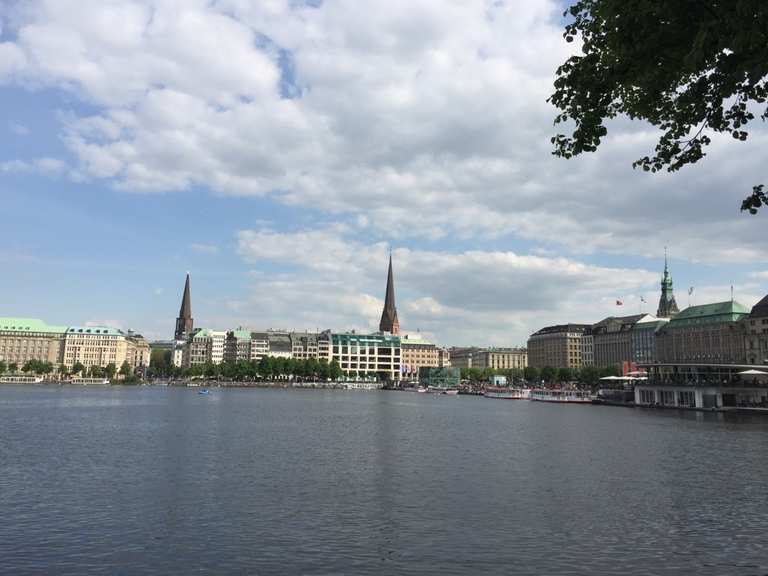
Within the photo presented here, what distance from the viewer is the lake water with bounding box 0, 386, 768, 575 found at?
20.9 meters

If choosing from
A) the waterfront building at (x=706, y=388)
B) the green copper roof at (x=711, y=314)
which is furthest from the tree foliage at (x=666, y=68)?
the green copper roof at (x=711, y=314)

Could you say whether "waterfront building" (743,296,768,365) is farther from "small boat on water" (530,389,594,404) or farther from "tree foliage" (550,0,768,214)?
"tree foliage" (550,0,768,214)

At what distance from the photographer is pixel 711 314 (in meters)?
176

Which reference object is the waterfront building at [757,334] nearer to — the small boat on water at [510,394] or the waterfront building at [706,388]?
the waterfront building at [706,388]

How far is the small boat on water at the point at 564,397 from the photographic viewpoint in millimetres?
145000

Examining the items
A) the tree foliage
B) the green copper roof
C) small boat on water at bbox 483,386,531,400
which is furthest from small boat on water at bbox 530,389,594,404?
the tree foliage

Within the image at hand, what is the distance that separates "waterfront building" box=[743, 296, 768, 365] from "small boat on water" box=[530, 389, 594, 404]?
120ft

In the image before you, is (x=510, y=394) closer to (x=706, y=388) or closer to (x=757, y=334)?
(x=757, y=334)

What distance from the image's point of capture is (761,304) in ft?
499

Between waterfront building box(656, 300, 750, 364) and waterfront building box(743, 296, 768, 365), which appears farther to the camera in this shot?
waterfront building box(656, 300, 750, 364)

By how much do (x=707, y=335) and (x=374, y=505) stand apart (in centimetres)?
17149

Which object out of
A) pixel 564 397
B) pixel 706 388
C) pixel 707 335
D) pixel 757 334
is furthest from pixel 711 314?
pixel 706 388

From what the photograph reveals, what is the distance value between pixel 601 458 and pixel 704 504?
1498 cm

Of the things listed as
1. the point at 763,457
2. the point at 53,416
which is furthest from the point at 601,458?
the point at 53,416
